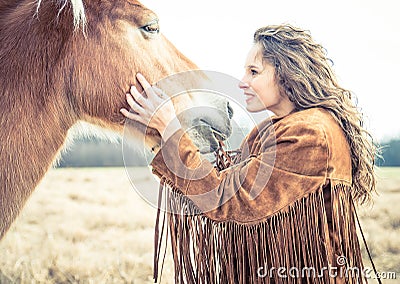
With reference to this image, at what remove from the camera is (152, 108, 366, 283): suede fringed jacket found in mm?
823

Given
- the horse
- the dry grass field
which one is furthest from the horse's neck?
the dry grass field

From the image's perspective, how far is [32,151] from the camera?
953 millimetres

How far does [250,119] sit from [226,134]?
0.25ft

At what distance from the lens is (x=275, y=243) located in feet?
2.81

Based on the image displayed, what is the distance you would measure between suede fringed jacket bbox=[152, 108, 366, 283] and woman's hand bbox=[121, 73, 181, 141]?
4 cm

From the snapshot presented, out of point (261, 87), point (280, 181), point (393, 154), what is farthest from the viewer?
point (393, 154)

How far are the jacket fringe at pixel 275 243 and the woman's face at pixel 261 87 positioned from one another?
0.22 m

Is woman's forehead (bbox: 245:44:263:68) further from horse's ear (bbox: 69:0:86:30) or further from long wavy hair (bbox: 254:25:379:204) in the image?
horse's ear (bbox: 69:0:86:30)

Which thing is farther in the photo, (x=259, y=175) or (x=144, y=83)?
(x=144, y=83)

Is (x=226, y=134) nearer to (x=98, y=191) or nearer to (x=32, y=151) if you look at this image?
(x=32, y=151)

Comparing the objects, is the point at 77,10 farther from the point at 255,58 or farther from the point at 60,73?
the point at 255,58

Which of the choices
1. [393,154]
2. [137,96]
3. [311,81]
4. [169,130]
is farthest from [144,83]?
[393,154]

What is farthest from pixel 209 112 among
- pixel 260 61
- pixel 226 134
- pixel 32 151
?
pixel 32 151

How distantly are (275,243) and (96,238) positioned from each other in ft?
5.17
